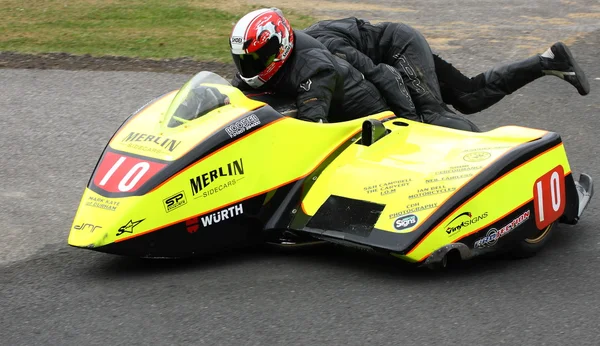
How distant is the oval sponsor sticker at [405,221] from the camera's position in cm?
515

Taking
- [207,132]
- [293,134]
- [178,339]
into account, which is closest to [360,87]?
[293,134]

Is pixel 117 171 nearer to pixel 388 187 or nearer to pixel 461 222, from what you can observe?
pixel 388 187

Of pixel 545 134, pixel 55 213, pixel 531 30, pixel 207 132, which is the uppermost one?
pixel 207 132

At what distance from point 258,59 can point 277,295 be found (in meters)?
1.51

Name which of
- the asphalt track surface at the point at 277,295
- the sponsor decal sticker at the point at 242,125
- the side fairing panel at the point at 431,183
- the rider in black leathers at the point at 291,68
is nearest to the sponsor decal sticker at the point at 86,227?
the asphalt track surface at the point at 277,295

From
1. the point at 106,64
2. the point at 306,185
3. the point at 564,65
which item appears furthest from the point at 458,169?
the point at 106,64

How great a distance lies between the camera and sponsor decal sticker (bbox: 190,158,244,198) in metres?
5.23

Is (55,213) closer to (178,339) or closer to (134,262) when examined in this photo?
(134,262)

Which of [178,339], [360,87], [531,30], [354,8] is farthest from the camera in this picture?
[354,8]

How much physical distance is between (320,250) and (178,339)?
131 cm

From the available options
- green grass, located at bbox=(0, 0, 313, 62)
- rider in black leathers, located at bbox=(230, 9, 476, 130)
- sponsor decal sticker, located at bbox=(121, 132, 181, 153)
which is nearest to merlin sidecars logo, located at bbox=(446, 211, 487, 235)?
rider in black leathers, located at bbox=(230, 9, 476, 130)

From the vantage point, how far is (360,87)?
627 centimetres

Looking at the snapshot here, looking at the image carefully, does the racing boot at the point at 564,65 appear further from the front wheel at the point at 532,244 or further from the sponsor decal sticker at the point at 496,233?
the sponsor decal sticker at the point at 496,233

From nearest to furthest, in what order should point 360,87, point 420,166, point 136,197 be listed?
point 136,197, point 420,166, point 360,87
